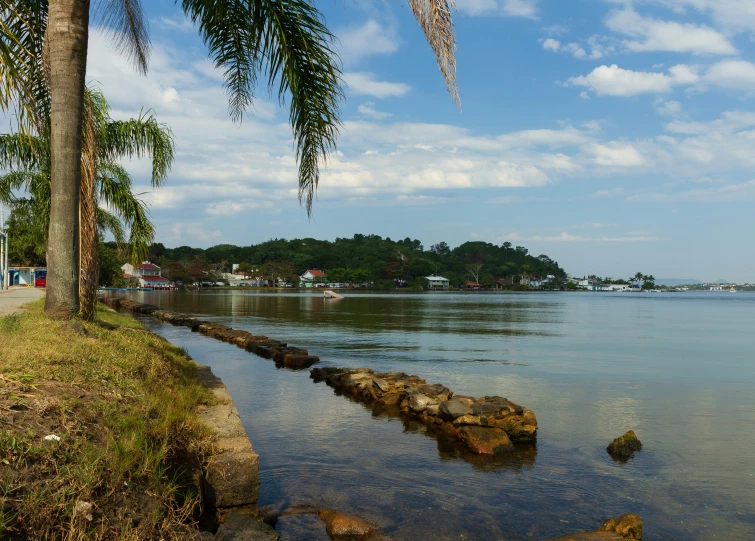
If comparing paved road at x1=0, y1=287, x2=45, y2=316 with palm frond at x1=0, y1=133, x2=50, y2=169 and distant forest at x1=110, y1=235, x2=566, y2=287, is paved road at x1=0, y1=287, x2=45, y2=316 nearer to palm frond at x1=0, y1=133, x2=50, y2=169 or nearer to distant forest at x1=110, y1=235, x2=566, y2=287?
palm frond at x1=0, y1=133, x2=50, y2=169

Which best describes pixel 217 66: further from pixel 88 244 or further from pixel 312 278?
pixel 312 278

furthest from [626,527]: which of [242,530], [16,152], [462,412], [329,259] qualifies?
[329,259]

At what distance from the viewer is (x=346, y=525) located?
6660mm

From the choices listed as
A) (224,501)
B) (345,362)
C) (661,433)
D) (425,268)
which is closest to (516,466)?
(661,433)

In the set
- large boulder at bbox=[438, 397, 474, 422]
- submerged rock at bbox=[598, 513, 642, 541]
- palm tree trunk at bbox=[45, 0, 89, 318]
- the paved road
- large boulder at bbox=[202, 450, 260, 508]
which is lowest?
submerged rock at bbox=[598, 513, 642, 541]

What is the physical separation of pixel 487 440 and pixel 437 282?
16777 cm

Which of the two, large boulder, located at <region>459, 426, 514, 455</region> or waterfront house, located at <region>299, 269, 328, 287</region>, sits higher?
waterfront house, located at <region>299, 269, 328, 287</region>

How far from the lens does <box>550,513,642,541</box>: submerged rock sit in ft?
21.0

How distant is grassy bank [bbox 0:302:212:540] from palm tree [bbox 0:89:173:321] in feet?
20.4

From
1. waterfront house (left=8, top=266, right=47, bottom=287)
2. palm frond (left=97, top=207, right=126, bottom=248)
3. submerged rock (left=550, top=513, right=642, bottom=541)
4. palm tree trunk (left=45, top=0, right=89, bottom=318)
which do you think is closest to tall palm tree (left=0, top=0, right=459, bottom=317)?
palm tree trunk (left=45, top=0, right=89, bottom=318)

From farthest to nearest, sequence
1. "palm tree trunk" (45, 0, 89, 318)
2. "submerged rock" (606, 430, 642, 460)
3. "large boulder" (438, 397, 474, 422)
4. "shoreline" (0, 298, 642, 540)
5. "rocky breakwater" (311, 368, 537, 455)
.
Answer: "large boulder" (438, 397, 474, 422) → "rocky breakwater" (311, 368, 537, 455) → "submerged rock" (606, 430, 642, 460) → "palm tree trunk" (45, 0, 89, 318) → "shoreline" (0, 298, 642, 540)

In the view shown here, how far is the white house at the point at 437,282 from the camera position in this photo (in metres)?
175

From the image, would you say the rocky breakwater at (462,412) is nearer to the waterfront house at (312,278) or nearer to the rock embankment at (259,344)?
the rock embankment at (259,344)

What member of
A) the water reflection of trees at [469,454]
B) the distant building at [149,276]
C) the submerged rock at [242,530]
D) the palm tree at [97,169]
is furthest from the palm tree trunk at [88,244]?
the distant building at [149,276]
